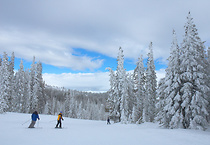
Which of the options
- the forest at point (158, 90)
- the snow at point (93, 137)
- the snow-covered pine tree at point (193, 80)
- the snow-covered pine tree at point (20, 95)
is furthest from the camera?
the snow-covered pine tree at point (20, 95)

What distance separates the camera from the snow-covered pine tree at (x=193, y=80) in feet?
59.7

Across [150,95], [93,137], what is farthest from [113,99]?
[93,137]

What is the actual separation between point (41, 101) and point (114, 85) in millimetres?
25288

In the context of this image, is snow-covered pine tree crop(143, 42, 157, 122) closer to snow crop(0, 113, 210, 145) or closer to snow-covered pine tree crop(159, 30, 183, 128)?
snow-covered pine tree crop(159, 30, 183, 128)

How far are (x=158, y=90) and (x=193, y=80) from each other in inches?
211

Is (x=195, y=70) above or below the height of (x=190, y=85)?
above

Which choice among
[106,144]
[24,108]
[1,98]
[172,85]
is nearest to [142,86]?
[172,85]

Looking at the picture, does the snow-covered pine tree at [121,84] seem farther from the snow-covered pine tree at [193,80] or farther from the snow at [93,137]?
the snow at [93,137]

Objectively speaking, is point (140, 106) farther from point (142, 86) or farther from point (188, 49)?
point (188, 49)

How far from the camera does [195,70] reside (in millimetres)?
19297

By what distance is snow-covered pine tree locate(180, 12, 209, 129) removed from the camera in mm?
18203

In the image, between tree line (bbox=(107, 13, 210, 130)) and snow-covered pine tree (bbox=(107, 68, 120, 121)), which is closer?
tree line (bbox=(107, 13, 210, 130))

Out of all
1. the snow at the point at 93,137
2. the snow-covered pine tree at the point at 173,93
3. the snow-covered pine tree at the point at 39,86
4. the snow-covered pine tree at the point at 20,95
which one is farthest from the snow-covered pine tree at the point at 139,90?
the snow-covered pine tree at the point at 20,95

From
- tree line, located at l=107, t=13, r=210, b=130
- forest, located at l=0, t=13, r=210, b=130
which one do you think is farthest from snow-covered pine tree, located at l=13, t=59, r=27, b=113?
tree line, located at l=107, t=13, r=210, b=130
